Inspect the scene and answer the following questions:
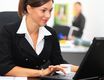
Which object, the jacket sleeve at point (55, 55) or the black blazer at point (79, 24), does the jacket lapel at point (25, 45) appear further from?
the black blazer at point (79, 24)

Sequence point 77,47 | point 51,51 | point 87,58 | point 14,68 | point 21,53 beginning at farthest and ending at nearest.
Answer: point 77,47 → point 51,51 → point 21,53 → point 14,68 → point 87,58

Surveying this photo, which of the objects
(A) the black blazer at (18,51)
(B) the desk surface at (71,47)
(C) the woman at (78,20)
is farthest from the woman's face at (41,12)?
(C) the woman at (78,20)

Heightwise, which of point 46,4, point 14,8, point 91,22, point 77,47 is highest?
point 46,4

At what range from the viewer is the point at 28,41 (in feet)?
5.74

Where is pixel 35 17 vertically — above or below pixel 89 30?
above

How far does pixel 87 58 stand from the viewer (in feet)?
3.94

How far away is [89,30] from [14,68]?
151 cm

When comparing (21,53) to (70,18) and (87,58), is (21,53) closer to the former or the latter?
(87,58)

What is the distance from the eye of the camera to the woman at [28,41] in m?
1.65

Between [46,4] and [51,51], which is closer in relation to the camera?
[46,4]

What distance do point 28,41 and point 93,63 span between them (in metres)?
0.62

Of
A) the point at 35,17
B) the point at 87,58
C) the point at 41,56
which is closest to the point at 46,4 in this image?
the point at 35,17

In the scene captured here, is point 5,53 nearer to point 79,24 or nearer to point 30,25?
point 30,25

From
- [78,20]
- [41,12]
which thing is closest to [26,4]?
[41,12]
